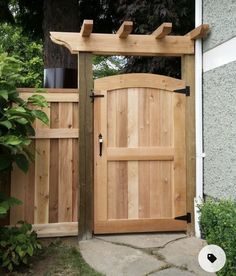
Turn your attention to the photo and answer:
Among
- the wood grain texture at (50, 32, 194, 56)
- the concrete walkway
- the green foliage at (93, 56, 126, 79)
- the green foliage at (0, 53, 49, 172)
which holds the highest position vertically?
the green foliage at (93, 56, 126, 79)

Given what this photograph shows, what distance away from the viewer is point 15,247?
351 centimetres

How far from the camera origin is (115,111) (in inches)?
170

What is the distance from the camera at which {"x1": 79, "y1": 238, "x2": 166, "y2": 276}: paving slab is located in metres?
3.41

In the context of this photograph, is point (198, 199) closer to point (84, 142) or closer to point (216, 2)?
point (84, 142)

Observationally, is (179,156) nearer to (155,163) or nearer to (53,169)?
(155,163)

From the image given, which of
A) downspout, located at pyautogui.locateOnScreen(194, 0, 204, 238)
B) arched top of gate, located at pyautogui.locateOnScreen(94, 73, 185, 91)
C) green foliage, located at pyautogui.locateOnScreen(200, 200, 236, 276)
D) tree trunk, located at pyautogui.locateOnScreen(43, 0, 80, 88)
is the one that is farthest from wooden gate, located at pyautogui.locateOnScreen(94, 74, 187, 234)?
tree trunk, located at pyautogui.locateOnScreen(43, 0, 80, 88)

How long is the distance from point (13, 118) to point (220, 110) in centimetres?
202

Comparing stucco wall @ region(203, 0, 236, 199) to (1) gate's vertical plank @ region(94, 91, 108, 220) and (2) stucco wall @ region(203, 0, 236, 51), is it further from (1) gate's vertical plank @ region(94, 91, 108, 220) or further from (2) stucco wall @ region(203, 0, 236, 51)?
(1) gate's vertical plank @ region(94, 91, 108, 220)

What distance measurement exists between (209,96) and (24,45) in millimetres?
12274

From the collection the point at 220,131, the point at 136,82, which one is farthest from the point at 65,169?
the point at 220,131

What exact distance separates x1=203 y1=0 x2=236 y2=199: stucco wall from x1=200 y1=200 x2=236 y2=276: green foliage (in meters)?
0.75

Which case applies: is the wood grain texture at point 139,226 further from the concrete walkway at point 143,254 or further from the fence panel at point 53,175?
the fence panel at point 53,175

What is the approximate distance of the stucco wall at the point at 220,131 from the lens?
3668 millimetres

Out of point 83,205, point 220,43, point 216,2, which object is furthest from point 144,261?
point 216,2
